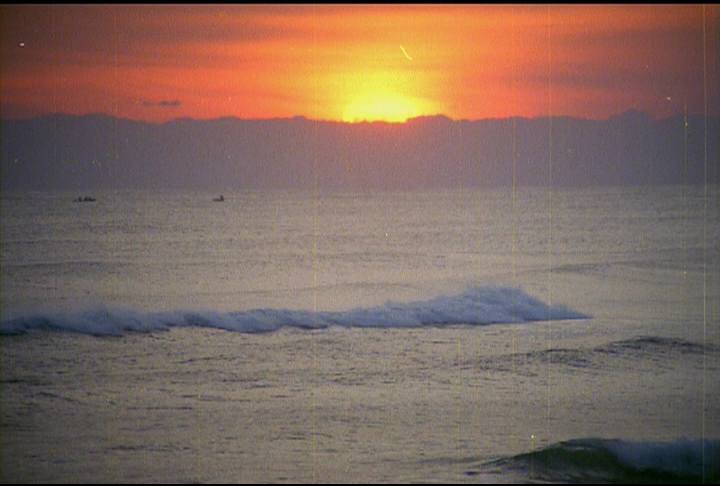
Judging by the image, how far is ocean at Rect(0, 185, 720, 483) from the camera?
11.0m

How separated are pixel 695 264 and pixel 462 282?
35.7ft

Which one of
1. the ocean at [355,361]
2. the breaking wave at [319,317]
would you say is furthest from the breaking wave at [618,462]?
the breaking wave at [319,317]

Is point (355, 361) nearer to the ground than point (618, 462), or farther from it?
farther from it

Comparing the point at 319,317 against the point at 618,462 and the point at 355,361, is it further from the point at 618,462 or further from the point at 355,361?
the point at 618,462

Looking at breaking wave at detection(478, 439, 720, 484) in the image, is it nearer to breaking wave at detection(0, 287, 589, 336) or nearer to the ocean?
the ocean

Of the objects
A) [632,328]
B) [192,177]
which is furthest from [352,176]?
[632,328]

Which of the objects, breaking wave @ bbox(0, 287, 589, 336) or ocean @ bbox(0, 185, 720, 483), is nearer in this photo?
ocean @ bbox(0, 185, 720, 483)

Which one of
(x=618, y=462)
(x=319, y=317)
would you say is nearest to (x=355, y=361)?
(x=319, y=317)

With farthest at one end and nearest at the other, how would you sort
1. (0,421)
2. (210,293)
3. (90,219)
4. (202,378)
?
(90,219) < (210,293) < (202,378) < (0,421)

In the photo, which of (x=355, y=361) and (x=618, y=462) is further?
(x=355, y=361)

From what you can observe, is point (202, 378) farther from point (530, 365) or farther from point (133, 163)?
point (133, 163)

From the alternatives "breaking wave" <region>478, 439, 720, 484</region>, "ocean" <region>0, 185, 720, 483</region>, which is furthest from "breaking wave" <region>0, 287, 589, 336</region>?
"breaking wave" <region>478, 439, 720, 484</region>

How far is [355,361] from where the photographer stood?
55.6 ft

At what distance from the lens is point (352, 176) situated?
240 feet
